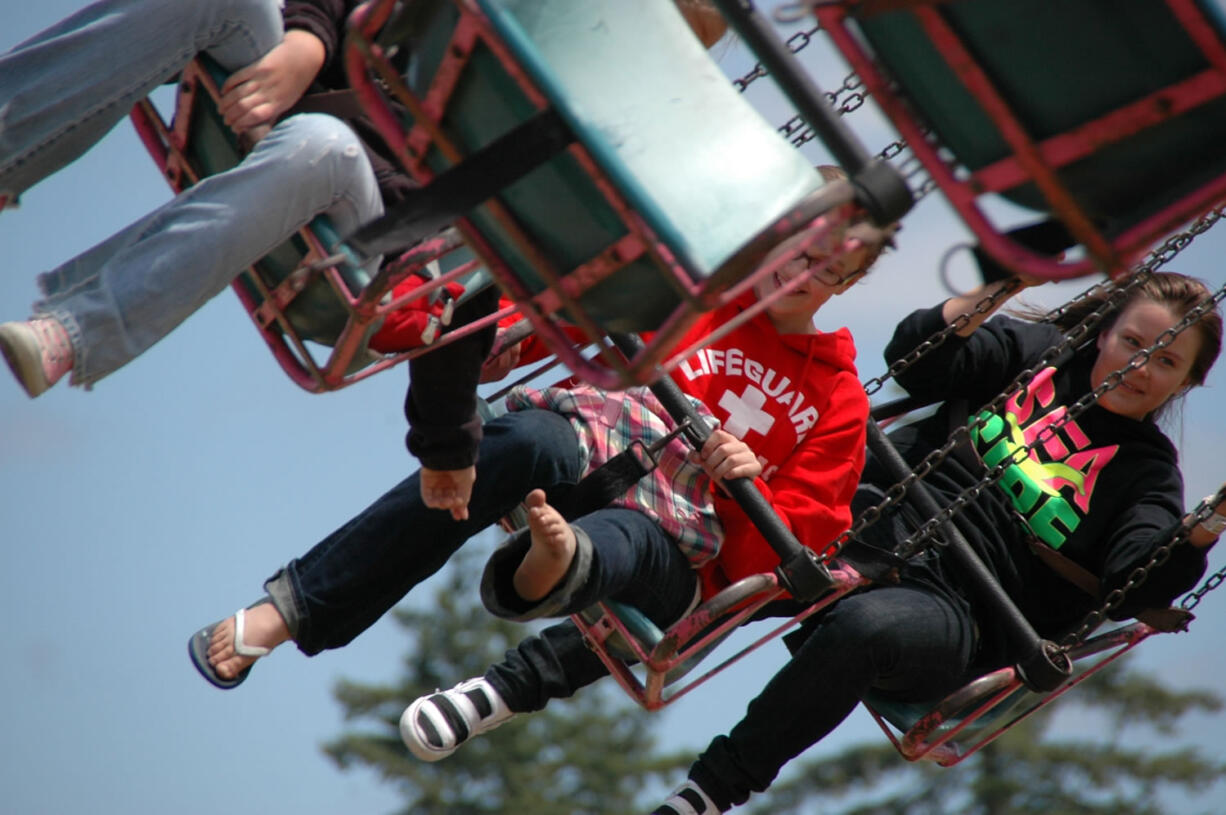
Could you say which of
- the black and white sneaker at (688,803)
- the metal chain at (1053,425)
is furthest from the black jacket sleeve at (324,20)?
the black and white sneaker at (688,803)

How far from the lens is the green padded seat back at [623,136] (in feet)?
7.15

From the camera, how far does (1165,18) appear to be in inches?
81.7

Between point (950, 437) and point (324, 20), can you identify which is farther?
point (950, 437)

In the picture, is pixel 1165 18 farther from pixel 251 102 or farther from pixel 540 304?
pixel 251 102

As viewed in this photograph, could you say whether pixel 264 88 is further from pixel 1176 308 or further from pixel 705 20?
pixel 1176 308

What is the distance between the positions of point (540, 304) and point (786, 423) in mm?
1337

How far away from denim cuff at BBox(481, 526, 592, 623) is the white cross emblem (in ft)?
1.70

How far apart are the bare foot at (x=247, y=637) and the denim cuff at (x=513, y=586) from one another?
1.38ft

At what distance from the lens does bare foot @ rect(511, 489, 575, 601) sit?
3.08m

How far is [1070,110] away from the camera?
85.7 inches

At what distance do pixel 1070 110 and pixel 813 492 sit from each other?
147 centimetres

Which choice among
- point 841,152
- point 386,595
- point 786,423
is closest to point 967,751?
point 786,423

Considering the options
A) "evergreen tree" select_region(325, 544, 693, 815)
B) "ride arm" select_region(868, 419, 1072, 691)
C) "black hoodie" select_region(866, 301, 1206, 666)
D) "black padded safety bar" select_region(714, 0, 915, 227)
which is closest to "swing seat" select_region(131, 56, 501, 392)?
"black padded safety bar" select_region(714, 0, 915, 227)

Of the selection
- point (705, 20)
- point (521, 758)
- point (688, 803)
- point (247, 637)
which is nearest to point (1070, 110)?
point (705, 20)
